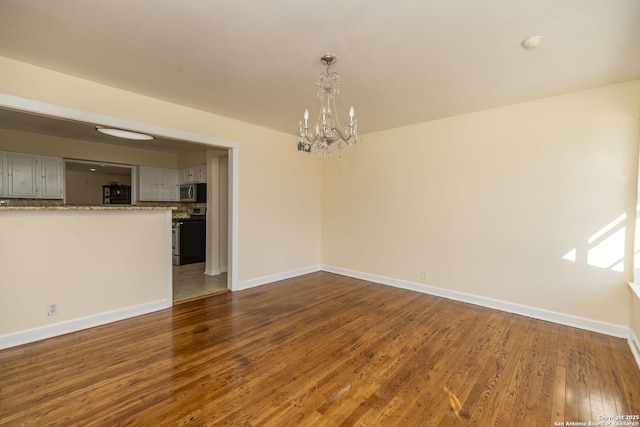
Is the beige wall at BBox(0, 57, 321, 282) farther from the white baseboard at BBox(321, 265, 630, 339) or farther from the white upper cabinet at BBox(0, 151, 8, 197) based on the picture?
the white upper cabinet at BBox(0, 151, 8, 197)

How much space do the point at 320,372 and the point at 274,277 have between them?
106 inches

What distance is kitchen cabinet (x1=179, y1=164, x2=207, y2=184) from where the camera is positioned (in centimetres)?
620

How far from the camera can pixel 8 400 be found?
1.84 meters

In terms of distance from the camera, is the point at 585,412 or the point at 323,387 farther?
the point at 323,387

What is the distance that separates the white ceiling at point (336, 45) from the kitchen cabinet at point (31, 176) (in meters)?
3.40

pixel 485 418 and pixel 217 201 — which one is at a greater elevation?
pixel 217 201

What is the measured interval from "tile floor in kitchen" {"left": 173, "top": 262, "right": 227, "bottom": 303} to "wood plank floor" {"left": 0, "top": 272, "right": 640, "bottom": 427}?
68 centimetres

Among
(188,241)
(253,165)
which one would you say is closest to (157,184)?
(188,241)

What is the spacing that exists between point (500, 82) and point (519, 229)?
1753 mm

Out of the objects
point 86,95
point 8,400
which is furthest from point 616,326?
point 86,95

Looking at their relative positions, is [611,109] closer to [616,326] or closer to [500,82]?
[500,82]

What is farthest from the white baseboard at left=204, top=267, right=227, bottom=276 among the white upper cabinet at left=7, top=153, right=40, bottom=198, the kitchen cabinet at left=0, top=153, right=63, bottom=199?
the white upper cabinet at left=7, top=153, right=40, bottom=198

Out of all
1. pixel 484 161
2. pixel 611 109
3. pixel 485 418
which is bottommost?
pixel 485 418

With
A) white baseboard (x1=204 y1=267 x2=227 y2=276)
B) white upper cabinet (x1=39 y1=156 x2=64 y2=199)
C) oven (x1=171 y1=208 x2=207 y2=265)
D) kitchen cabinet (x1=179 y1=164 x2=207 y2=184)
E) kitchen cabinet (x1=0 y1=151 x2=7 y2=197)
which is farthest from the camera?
kitchen cabinet (x1=179 y1=164 x2=207 y2=184)
